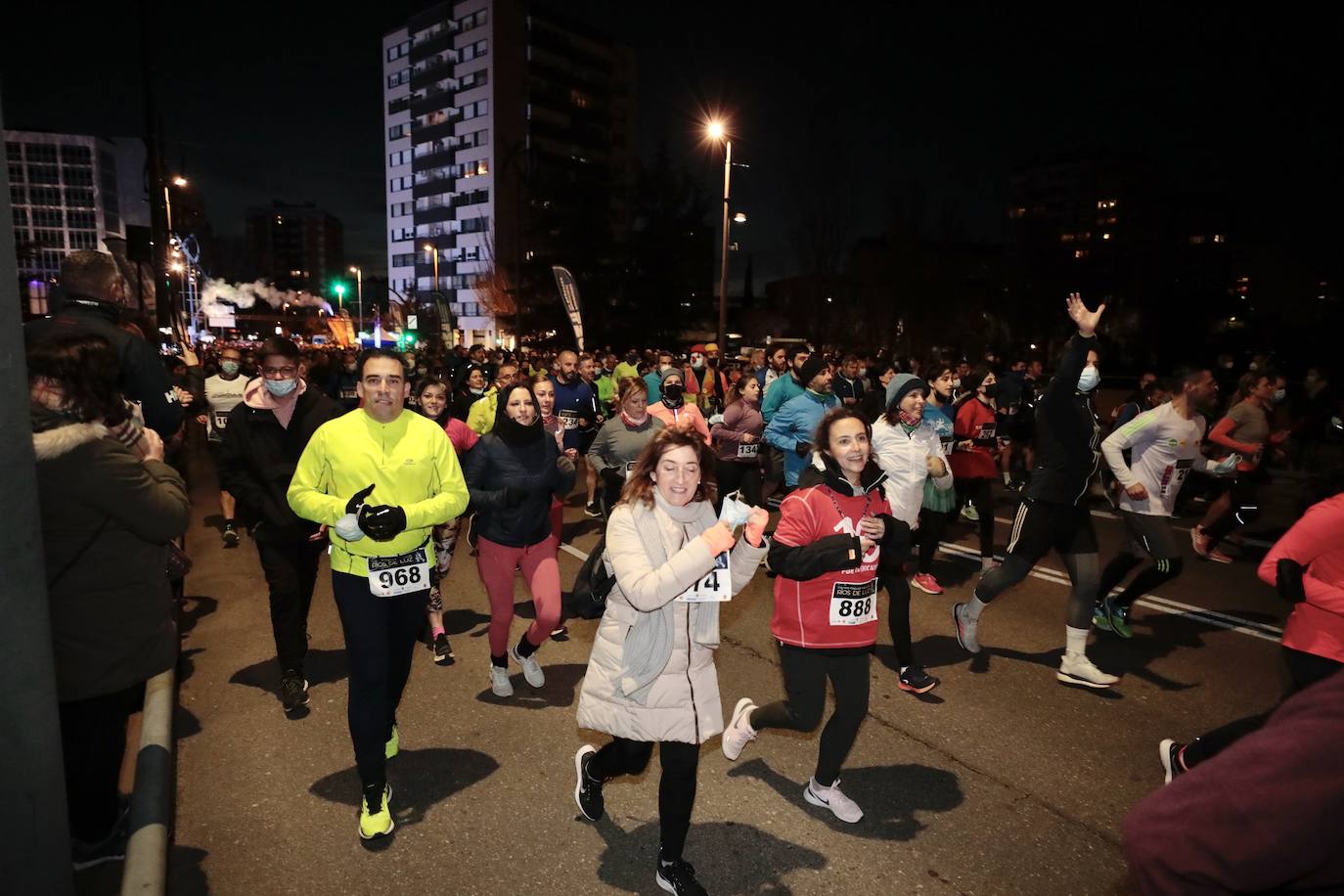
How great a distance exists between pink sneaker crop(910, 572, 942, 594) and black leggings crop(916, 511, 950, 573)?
6 centimetres

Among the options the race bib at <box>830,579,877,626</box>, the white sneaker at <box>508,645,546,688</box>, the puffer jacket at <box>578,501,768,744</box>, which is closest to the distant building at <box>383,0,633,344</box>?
the white sneaker at <box>508,645,546,688</box>

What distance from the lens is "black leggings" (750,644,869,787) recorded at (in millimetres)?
3723


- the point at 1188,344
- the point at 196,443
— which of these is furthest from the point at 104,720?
the point at 1188,344

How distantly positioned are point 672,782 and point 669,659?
1.59 feet

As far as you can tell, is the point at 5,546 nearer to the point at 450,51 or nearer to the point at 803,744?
the point at 803,744

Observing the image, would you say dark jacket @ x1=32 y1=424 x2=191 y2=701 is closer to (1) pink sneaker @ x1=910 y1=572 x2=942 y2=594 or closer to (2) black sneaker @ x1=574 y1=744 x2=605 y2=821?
(2) black sneaker @ x1=574 y1=744 x2=605 y2=821

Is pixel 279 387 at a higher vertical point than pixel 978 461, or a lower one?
higher

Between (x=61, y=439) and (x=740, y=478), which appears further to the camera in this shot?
(x=740, y=478)

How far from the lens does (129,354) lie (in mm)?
4293

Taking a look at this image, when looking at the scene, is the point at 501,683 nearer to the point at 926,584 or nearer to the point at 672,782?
the point at 672,782

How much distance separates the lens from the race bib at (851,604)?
11.9 ft

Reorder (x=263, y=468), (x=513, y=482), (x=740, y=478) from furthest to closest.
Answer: (x=740, y=478)
(x=513, y=482)
(x=263, y=468)

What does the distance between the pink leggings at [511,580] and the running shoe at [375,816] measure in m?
1.52

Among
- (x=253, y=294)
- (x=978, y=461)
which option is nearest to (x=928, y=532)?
(x=978, y=461)
